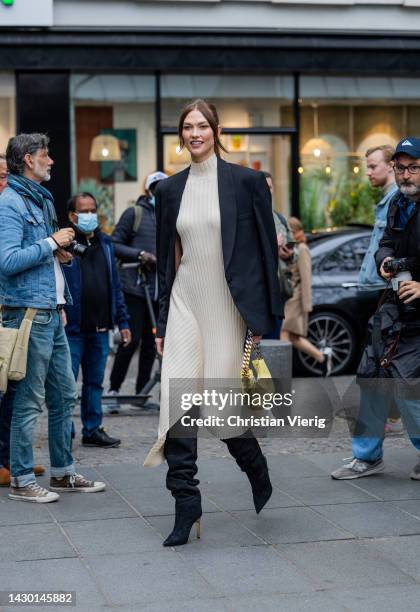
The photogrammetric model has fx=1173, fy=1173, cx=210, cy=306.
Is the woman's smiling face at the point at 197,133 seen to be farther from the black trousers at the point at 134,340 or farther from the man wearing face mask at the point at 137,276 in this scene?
the black trousers at the point at 134,340

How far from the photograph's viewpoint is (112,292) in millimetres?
8414

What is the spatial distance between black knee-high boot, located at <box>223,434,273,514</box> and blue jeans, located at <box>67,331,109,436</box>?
8.16 ft

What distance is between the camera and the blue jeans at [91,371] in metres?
8.20

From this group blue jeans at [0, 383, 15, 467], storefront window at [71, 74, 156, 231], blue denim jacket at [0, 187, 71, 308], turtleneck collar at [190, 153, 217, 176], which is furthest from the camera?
storefront window at [71, 74, 156, 231]

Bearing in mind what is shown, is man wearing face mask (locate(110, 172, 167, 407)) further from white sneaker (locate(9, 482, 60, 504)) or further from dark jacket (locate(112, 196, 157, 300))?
white sneaker (locate(9, 482, 60, 504))

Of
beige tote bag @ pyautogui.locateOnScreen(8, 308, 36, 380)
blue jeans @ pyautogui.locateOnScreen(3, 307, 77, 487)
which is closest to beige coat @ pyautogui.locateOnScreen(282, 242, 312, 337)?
blue jeans @ pyautogui.locateOnScreen(3, 307, 77, 487)

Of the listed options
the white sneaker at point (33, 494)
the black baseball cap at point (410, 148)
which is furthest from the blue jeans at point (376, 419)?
the white sneaker at point (33, 494)

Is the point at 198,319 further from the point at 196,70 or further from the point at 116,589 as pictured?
the point at 196,70

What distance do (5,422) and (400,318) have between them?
2441 mm

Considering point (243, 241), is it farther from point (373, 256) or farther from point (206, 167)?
point (373, 256)

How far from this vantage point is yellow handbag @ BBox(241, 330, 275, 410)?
5660mm

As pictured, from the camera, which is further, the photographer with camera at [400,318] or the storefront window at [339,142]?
the storefront window at [339,142]

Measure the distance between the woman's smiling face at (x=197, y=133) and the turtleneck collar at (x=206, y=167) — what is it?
55mm

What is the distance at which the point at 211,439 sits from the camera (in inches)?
333
